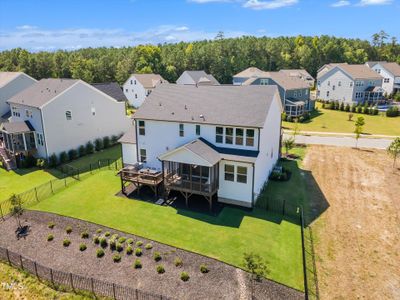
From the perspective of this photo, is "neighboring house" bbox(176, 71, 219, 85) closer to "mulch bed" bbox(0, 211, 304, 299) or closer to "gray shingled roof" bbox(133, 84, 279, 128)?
"gray shingled roof" bbox(133, 84, 279, 128)

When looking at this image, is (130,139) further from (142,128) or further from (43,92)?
(43,92)

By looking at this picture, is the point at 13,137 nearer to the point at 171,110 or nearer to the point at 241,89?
the point at 171,110

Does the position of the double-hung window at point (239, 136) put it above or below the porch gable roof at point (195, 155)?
above

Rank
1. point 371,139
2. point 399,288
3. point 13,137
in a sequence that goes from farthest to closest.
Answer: point 371,139 → point 13,137 → point 399,288

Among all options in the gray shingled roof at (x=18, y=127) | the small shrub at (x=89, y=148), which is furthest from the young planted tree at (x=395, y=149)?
the gray shingled roof at (x=18, y=127)

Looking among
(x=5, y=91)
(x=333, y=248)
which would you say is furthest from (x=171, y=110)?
(x=5, y=91)

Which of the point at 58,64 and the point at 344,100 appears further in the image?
the point at 58,64

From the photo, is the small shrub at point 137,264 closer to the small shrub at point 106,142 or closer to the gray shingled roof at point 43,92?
the gray shingled roof at point 43,92
